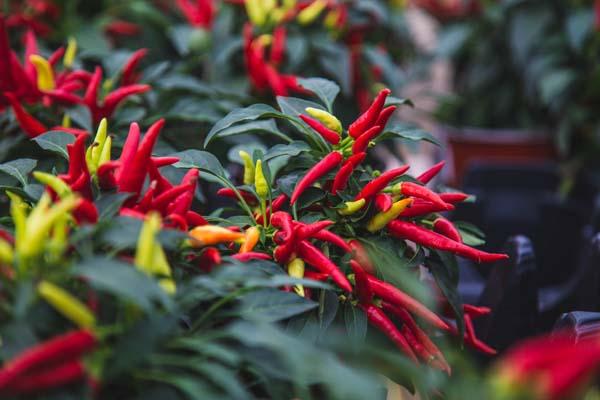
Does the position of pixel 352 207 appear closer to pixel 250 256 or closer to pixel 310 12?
pixel 250 256

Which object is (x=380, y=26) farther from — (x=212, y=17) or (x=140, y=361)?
(x=140, y=361)

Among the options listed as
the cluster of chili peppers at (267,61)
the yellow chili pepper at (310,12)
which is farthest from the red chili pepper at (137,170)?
the yellow chili pepper at (310,12)

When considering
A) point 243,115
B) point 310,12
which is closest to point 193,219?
point 243,115

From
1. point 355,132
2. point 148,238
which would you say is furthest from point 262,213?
point 148,238

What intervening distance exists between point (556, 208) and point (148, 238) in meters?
1.53

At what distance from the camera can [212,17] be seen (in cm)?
171

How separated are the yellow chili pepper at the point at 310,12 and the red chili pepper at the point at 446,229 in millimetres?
880

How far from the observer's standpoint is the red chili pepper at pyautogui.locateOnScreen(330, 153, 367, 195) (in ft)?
2.64

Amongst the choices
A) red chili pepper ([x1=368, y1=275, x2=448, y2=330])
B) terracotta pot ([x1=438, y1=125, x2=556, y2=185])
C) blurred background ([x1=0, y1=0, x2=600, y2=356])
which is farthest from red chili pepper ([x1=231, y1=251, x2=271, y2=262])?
terracotta pot ([x1=438, y1=125, x2=556, y2=185])

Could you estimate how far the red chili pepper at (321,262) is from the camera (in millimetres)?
750

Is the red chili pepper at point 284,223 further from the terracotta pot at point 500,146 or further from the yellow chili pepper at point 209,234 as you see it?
the terracotta pot at point 500,146

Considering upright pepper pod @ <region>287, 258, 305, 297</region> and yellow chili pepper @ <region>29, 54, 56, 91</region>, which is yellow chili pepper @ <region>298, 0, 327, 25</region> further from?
upright pepper pod @ <region>287, 258, 305, 297</region>

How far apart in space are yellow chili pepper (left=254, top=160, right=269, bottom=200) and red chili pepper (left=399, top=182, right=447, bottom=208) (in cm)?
14

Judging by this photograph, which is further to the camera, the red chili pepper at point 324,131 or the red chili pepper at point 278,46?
the red chili pepper at point 278,46
